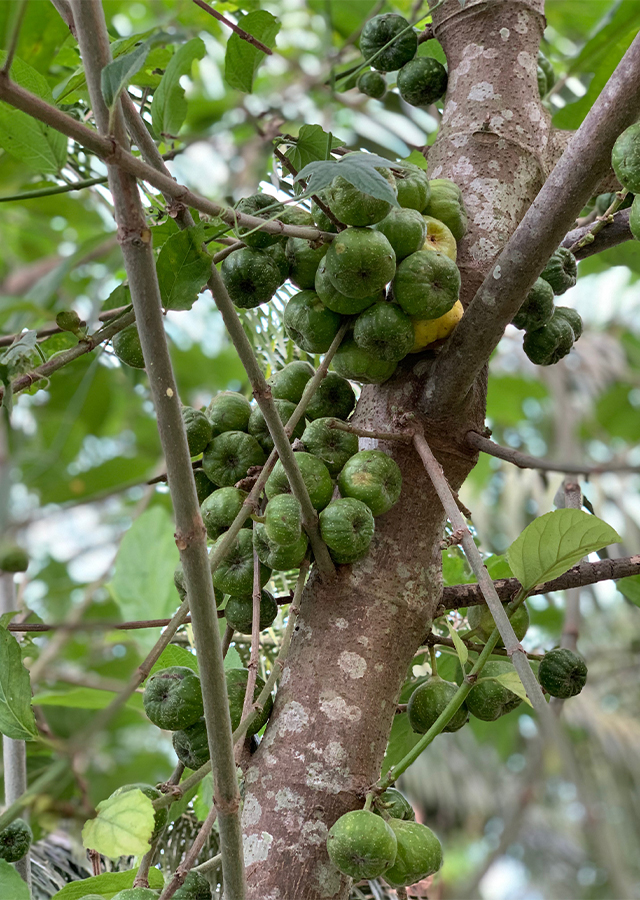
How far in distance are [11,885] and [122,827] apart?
0.32 meters

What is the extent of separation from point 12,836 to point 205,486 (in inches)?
23.6

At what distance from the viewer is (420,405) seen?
1.32 meters

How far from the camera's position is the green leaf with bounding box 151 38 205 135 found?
1.31 m

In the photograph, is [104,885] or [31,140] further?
[31,140]

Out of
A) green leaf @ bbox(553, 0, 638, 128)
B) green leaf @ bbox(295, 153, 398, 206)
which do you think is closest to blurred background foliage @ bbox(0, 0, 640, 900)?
green leaf @ bbox(553, 0, 638, 128)

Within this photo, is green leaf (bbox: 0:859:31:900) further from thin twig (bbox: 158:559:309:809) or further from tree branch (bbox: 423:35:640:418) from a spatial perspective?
tree branch (bbox: 423:35:640:418)

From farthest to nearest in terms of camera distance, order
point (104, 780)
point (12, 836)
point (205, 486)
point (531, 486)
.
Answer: point (531, 486) < point (104, 780) < point (205, 486) < point (12, 836)

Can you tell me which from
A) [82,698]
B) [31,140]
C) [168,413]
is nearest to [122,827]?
[168,413]

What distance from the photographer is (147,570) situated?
2234 mm

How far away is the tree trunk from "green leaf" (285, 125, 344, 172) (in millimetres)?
295

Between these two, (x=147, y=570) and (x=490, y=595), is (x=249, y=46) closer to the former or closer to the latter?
(x=490, y=595)

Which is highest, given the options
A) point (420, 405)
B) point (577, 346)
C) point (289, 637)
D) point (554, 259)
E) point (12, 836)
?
point (577, 346)

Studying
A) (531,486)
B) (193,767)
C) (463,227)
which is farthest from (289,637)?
(531,486)

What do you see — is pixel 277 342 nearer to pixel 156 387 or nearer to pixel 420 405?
pixel 420 405
